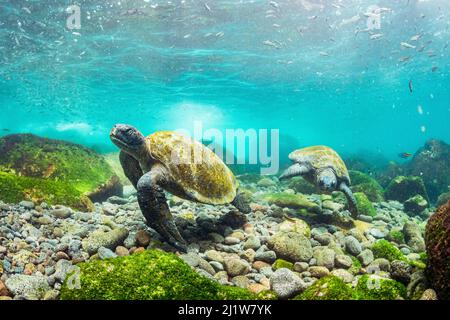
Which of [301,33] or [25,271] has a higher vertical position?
[301,33]

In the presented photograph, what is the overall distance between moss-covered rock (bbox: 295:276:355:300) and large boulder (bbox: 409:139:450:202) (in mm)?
15414

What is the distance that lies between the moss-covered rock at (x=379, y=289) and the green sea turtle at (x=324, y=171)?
4422 mm

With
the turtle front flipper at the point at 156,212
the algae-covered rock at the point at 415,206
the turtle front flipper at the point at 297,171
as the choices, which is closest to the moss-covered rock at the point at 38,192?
the turtle front flipper at the point at 156,212

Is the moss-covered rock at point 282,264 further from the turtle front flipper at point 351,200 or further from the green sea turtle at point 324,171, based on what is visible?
the turtle front flipper at point 351,200

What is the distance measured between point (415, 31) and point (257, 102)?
25178mm

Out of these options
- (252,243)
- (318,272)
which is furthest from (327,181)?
(318,272)

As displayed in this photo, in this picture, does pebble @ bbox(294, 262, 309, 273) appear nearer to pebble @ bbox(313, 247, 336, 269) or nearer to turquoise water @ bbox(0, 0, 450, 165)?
pebble @ bbox(313, 247, 336, 269)

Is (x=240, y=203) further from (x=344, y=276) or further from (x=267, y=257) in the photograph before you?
(x=344, y=276)

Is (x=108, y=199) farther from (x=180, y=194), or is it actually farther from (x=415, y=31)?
(x=415, y=31)

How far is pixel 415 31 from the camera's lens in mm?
22266

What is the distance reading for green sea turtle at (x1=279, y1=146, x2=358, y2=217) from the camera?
8.16 metres

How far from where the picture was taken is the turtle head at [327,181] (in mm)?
7930
